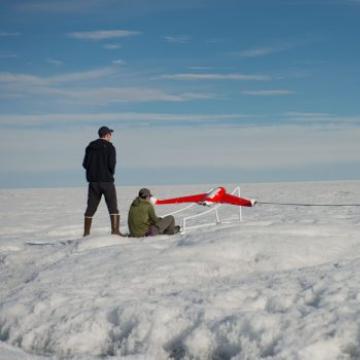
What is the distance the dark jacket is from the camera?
10.3 m

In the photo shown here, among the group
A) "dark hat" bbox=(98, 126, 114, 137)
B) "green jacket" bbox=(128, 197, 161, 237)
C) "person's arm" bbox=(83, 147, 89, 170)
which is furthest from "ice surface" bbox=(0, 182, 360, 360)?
"dark hat" bbox=(98, 126, 114, 137)

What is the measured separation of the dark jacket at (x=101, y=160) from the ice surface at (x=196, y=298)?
205 centimetres

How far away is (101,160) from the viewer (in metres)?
10.3

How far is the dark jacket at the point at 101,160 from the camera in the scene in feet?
33.8

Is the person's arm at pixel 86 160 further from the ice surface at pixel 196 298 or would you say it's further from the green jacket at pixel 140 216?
the ice surface at pixel 196 298

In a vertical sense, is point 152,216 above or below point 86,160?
below

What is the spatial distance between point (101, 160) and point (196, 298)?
5.02 metres

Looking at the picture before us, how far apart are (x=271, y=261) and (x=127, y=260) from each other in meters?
1.78

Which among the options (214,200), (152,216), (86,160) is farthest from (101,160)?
(214,200)

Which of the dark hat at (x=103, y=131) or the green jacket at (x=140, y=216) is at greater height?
the dark hat at (x=103, y=131)

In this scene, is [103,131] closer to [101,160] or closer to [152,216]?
[101,160]

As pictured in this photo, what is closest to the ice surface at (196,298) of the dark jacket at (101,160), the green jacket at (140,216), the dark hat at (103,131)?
the green jacket at (140,216)

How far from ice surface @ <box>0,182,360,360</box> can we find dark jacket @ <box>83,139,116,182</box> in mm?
2047

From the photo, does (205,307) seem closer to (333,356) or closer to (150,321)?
(150,321)
